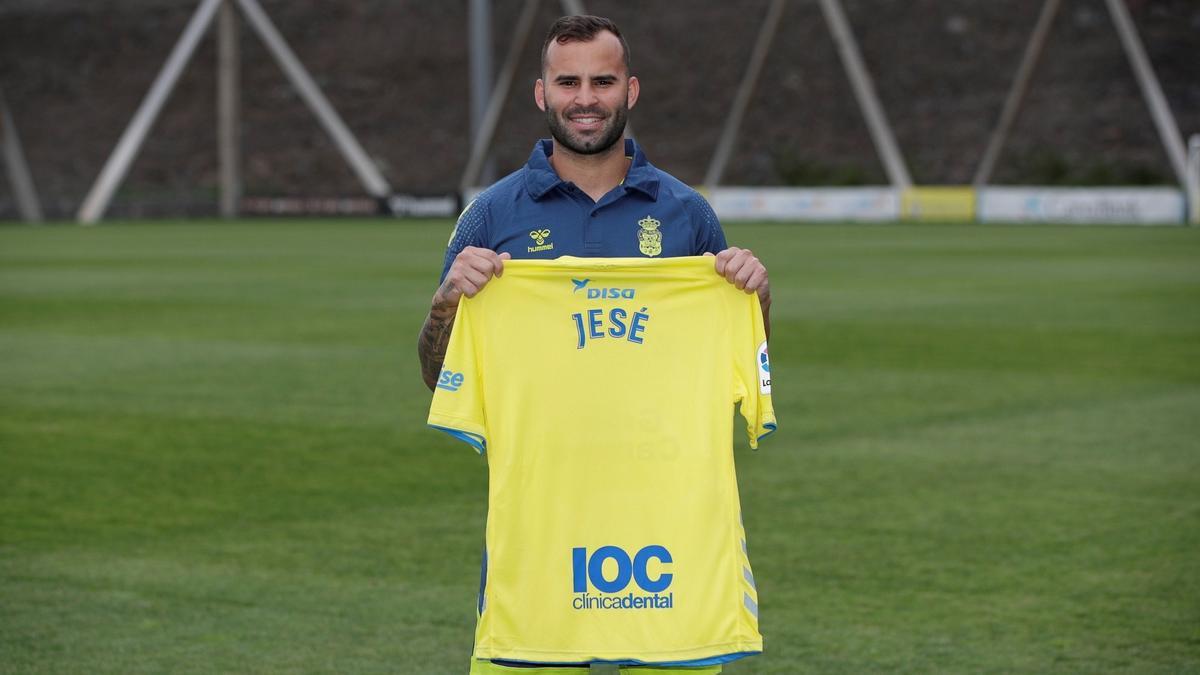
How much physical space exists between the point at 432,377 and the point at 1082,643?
3095mm

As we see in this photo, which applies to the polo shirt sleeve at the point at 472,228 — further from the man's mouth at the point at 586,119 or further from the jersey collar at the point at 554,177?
the man's mouth at the point at 586,119

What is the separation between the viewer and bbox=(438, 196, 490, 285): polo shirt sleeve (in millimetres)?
4555

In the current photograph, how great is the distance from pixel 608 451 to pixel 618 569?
0.27 m

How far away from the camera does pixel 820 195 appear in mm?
47562

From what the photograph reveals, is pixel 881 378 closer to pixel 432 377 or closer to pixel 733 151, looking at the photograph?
pixel 432 377

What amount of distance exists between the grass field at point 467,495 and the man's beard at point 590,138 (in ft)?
8.55

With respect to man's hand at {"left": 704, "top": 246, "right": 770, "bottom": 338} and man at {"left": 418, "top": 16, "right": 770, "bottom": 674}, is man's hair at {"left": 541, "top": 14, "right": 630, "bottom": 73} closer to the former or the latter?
man at {"left": 418, "top": 16, "right": 770, "bottom": 674}

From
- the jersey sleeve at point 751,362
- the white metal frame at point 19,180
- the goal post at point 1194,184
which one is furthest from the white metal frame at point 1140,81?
the jersey sleeve at point 751,362

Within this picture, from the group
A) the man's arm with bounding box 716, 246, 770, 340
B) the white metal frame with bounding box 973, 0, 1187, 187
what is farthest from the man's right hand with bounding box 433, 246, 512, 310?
the white metal frame with bounding box 973, 0, 1187, 187

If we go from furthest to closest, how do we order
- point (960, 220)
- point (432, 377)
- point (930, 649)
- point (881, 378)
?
point (960, 220), point (881, 378), point (930, 649), point (432, 377)

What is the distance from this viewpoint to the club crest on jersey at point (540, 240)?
177 inches

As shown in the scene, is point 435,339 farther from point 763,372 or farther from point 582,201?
point 763,372

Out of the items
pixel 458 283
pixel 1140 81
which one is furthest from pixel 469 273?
pixel 1140 81

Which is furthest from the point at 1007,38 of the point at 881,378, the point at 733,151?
the point at 881,378
